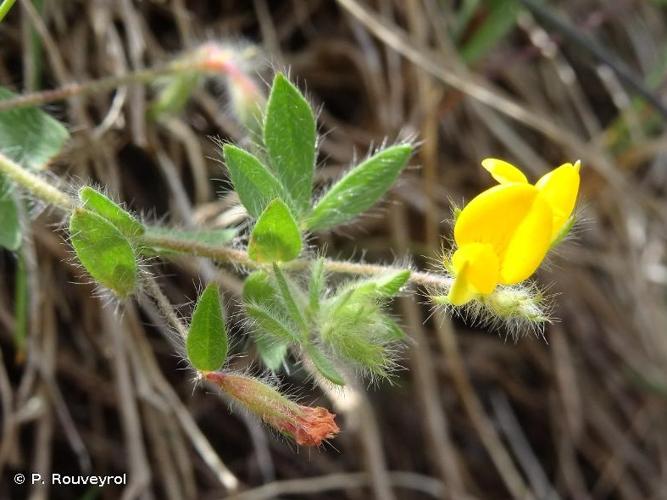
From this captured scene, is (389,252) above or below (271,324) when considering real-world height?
below

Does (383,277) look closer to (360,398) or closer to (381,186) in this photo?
(381,186)

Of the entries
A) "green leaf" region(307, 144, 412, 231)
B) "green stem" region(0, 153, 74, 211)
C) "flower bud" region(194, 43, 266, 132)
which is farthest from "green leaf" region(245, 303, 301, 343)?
"flower bud" region(194, 43, 266, 132)

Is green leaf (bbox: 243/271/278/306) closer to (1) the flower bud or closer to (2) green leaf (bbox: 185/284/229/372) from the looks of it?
(2) green leaf (bbox: 185/284/229/372)

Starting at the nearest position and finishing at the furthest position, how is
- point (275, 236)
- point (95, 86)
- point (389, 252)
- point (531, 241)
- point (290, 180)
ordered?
point (531, 241) → point (275, 236) → point (290, 180) → point (95, 86) → point (389, 252)

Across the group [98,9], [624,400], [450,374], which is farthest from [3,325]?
[624,400]

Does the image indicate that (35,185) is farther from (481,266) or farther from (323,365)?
(481,266)

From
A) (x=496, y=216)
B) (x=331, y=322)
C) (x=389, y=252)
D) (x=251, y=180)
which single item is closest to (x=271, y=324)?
(x=331, y=322)
